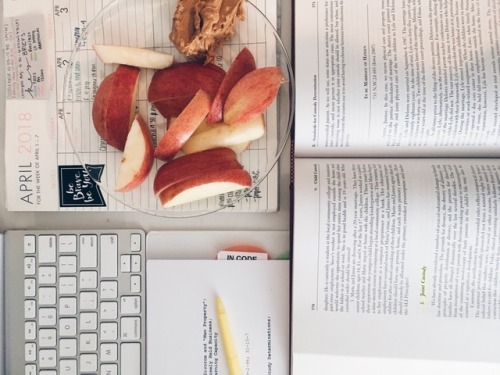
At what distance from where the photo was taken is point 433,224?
1.80 feet

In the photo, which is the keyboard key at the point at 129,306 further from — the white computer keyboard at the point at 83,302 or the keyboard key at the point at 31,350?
the keyboard key at the point at 31,350

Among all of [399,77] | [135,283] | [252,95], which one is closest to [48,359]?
[135,283]

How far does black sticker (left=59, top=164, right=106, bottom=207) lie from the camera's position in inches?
23.5

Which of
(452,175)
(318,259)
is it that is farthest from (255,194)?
(452,175)

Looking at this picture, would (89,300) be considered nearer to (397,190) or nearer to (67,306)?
(67,306)

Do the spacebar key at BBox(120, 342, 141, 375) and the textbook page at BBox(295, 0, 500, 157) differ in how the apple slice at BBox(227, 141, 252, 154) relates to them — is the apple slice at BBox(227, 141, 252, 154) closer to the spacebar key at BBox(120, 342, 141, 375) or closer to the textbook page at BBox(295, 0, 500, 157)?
the textbook page at BBox(295, 0, 500, 157)

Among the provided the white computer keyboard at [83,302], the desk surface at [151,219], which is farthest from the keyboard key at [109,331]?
the desk surface at [151,219]

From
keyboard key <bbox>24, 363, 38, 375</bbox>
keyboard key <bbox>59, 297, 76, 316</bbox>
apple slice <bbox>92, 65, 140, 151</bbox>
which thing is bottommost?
keyboard key <bbox>24, 363, 38, 375</bbox>

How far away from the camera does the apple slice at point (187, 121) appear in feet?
1.74

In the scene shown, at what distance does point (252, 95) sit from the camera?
1.75ft

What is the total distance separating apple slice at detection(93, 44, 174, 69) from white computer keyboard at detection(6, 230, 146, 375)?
7.0 inches

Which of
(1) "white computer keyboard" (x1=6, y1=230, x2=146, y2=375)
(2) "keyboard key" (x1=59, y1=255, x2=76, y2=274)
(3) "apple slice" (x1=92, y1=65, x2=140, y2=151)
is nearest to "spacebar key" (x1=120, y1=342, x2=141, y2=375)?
(1) "white computer keyboard" (x1=6, y1=230, x2=146, y2=375)

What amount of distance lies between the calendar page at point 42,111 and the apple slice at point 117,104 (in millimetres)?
57

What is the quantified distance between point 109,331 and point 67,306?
54mm
